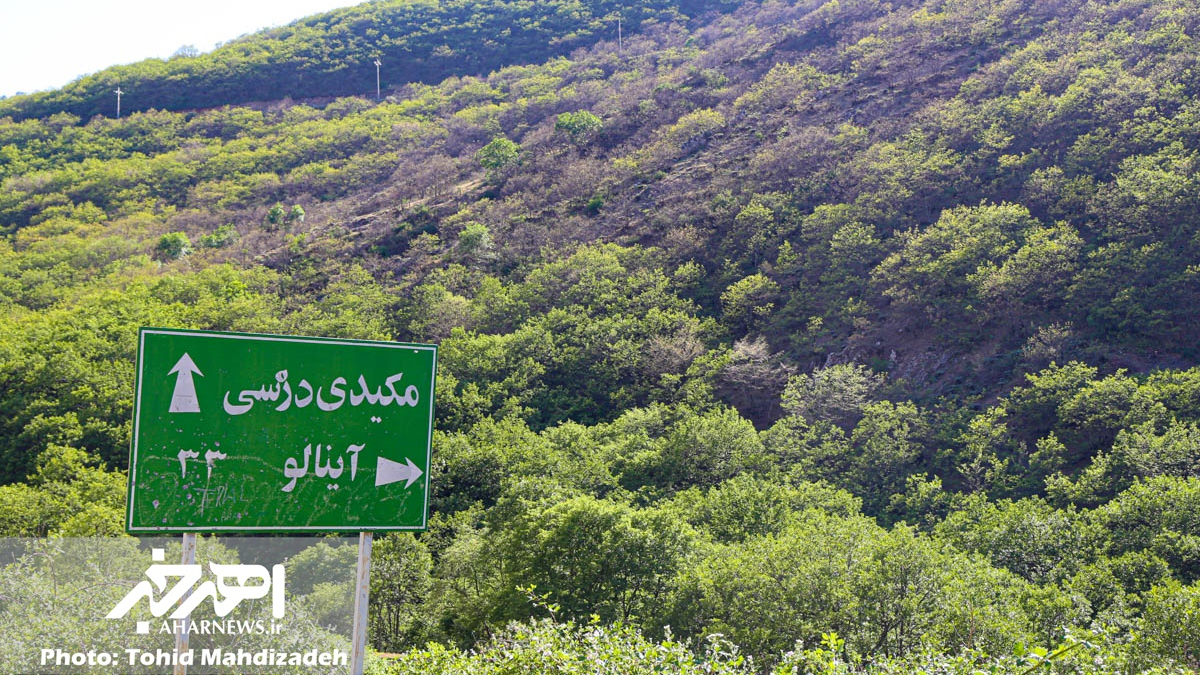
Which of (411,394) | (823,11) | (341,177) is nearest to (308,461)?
(411,394)

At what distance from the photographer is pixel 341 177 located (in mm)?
69250

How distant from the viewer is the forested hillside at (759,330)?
16609 mm

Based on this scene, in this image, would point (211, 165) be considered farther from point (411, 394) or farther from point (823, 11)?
point (411, 394)

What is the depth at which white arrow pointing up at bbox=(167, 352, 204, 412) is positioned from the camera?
6.02m

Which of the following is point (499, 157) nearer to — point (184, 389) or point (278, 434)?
point (278, 434)

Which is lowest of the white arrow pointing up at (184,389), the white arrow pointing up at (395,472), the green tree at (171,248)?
the green tree at (171,248)

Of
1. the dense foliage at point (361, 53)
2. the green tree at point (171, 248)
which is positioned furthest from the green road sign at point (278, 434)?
the dense foliage at point (361, 53)

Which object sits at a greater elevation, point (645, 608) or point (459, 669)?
point (459, 669)

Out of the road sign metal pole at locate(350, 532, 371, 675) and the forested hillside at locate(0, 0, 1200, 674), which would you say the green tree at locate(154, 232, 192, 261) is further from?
the road sign metal pole at locate(350, 532, 371, 675)

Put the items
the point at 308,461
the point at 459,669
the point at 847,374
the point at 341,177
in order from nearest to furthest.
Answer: the point at 308,461
the point at 459,669
the point at 847,374
the point at 341,177

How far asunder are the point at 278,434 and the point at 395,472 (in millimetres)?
862

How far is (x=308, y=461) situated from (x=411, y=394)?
0.85m

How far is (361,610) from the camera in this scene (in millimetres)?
6348
